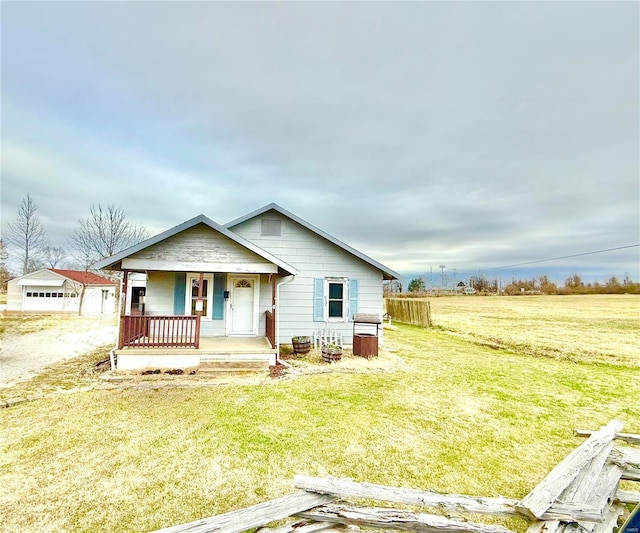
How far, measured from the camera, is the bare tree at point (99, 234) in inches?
1107

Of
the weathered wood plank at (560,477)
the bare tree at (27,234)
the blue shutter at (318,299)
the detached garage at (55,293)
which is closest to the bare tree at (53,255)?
the bare tree at (27,234)

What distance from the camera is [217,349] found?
27.9 ft

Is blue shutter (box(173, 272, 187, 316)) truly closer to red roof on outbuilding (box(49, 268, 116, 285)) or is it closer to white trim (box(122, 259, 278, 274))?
white trim (box(122, 259, 278, 274))

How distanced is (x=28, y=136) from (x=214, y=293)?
14.1m

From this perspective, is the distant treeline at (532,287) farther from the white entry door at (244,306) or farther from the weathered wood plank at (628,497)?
the weathered wood plank at (628,497)

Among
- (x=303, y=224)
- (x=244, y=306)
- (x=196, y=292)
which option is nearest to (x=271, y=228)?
(x=303, y=224)

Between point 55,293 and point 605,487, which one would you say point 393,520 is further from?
point 55,293

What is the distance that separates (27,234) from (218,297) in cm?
3175

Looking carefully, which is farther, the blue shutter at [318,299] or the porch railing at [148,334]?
the blue shutter at [318,299]

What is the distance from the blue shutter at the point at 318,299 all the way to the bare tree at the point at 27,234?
105 feet

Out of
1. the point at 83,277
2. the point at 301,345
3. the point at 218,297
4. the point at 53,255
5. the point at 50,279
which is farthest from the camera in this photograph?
the point at 53,255

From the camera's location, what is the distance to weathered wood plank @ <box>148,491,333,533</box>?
91.0 inches

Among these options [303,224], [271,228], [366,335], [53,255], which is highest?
A: [53,255]

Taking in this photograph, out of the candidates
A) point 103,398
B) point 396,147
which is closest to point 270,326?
point 103,398
